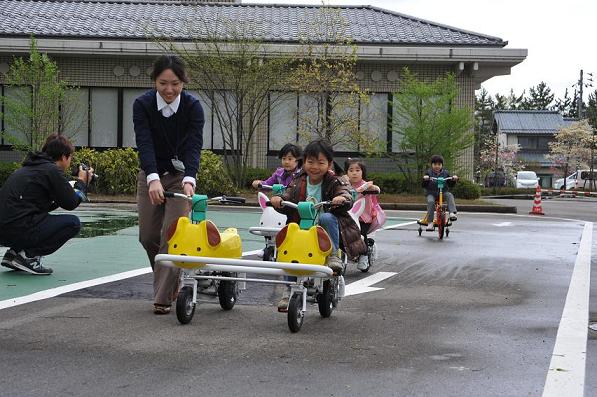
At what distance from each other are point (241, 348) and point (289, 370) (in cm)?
62

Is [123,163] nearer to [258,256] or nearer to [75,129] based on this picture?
[75,129]

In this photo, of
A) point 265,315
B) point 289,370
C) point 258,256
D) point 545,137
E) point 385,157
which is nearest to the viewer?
point 289,370

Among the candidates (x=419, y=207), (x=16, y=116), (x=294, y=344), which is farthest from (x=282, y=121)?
(x=294, y=344)

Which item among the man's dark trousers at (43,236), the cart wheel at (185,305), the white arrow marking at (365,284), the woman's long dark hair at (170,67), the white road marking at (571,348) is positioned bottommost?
the white arrow marking at (365,284)

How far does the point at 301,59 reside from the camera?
92.6 ft

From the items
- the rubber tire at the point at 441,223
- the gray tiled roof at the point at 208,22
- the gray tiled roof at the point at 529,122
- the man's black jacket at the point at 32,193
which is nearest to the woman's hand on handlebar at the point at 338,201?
the man's black jacket at the point at 32,193

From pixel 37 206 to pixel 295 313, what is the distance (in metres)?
3.63

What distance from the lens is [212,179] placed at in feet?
84.3

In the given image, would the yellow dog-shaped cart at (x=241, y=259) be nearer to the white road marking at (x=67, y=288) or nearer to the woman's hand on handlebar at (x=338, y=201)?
the woman's hand on handlebar at (x=338, y=201)

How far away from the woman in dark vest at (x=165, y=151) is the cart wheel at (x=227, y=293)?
1.08 ft

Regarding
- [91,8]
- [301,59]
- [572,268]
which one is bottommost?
[572,268]

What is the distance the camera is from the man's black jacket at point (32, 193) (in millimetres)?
8273

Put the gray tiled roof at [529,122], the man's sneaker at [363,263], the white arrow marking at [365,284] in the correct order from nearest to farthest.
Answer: the white arrow marking at [365,284], the man's sneaker at [363,263], the gray tiled roof at [529,122]

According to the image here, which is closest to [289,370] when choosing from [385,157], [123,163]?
[123,163]
